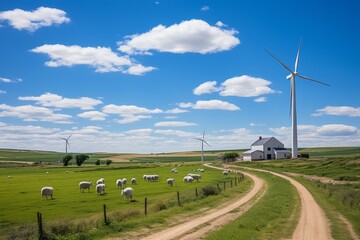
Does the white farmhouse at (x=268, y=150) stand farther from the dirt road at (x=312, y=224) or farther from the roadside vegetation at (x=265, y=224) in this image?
the roadside vegetation at (x=265, y=224)

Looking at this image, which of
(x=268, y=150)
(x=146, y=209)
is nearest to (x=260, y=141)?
(x=268, y=150)

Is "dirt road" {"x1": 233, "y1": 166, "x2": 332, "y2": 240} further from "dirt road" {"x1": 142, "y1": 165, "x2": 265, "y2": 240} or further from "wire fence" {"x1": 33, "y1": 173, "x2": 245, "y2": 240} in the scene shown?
"wire fence" {"x1": 33, "y1": 173, "x2": 245, "y2": 240}

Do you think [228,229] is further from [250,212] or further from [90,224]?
[90,224]

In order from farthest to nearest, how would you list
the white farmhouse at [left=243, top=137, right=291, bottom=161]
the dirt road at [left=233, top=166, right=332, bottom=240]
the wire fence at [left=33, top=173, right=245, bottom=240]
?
the white farmhouse at [left=243, top=137, right=291, bottom=161], the wire fence at [left=33, top=173, right=245, bottom=240], the dirt road at [left=233, top=166, right=332, bottom=240]

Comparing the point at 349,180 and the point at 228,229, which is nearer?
the point at 228,229

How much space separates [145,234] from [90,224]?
4700 millimetres

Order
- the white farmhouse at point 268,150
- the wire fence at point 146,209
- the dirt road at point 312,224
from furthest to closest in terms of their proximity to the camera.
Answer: the white farmhouse at point 268,150 → the wire fence at point 146,209 → the dirt road at point 312,224

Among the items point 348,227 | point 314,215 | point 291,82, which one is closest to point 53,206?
point 314,215

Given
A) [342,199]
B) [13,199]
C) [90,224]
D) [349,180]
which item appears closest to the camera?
[90,224]

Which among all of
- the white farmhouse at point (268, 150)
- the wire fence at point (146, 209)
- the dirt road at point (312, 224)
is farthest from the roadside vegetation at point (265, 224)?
the white farmhouse at point (268, 150)

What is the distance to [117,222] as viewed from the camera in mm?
24531

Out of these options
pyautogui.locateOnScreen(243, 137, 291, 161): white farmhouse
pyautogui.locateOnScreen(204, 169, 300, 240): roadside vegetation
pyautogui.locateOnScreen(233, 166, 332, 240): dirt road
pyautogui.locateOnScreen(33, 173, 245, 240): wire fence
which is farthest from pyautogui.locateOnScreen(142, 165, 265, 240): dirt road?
pyautogui.locateOnScreen(243, 137, 291, 161): white farmhouse

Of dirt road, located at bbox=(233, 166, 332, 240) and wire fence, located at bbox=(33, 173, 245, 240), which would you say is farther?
wire fence, located at bbox=(33, 173, 245, 240)

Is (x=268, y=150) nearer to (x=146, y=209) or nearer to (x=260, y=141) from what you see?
(x=260, y=141)
